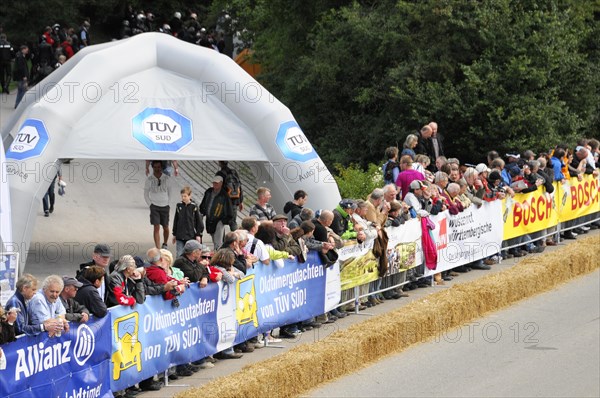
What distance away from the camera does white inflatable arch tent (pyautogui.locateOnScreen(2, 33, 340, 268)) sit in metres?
20.8

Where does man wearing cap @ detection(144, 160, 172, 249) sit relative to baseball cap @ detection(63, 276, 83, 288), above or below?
above

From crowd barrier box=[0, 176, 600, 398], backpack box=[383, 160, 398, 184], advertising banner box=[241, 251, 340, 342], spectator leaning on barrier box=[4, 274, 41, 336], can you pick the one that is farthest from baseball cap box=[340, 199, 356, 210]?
spectator leaning on barrier box=[4, 274, 41, 336]

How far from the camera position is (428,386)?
14.5 m

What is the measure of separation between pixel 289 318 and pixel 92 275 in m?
4.08

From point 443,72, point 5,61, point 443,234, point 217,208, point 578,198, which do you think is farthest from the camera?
point 5,61

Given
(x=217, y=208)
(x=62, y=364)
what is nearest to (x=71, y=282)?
(x=62, y=364)

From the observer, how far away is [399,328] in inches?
637

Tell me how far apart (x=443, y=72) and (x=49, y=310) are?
20964 mm

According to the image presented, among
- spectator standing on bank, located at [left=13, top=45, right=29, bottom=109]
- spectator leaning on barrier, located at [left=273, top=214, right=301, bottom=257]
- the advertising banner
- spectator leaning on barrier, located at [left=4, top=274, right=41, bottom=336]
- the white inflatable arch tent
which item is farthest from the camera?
spectator standing on bank, located at [left=13, top=45, right=29, bottom=109]

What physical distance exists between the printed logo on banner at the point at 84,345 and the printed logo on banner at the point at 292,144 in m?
10.5

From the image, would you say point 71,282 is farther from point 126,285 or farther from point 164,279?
point 164,279

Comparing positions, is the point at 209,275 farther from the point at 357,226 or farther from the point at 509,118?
the point at 509,118

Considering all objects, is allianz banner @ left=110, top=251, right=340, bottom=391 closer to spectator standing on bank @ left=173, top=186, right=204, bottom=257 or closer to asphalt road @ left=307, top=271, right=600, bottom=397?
asphalt road @ left=307, top=271, right=600, bottom=397

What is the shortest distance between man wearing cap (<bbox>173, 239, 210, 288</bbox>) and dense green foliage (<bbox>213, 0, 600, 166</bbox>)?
16987mm
